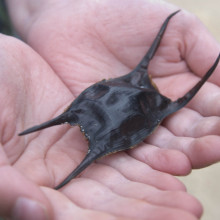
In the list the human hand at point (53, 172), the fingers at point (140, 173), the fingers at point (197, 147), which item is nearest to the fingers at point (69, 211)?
the human hand at point (53, 172)

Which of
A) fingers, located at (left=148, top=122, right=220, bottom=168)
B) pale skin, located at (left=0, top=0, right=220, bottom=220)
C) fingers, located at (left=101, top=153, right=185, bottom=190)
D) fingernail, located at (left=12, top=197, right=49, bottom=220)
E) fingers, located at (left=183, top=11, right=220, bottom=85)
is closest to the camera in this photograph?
fingernail, located at (left=12, top=197, right=49, bottom=220)

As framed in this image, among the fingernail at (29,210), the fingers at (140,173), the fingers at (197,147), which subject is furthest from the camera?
the fingers at (197,147)

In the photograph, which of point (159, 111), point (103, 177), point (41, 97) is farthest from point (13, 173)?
point (159, 111)

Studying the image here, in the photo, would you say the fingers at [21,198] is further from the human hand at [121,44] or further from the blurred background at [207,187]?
the blurred background at [207,187]

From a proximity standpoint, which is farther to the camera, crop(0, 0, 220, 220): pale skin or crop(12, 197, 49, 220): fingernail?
crop(0, 0, 220, 220): pale skin

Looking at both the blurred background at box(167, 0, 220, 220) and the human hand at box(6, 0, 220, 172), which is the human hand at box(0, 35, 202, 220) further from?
the blurred background at box(167, 0, 220, 220)

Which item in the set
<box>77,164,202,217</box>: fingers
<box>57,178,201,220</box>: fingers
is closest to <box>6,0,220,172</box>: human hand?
<box>77,164,202,217</box>: fingers

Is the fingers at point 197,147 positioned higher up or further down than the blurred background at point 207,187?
higher up

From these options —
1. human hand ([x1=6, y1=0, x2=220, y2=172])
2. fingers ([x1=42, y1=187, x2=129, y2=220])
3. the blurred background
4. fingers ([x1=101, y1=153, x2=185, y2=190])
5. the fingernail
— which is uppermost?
human hand ([x1=6, y1=0, x2=220, y2=172])
